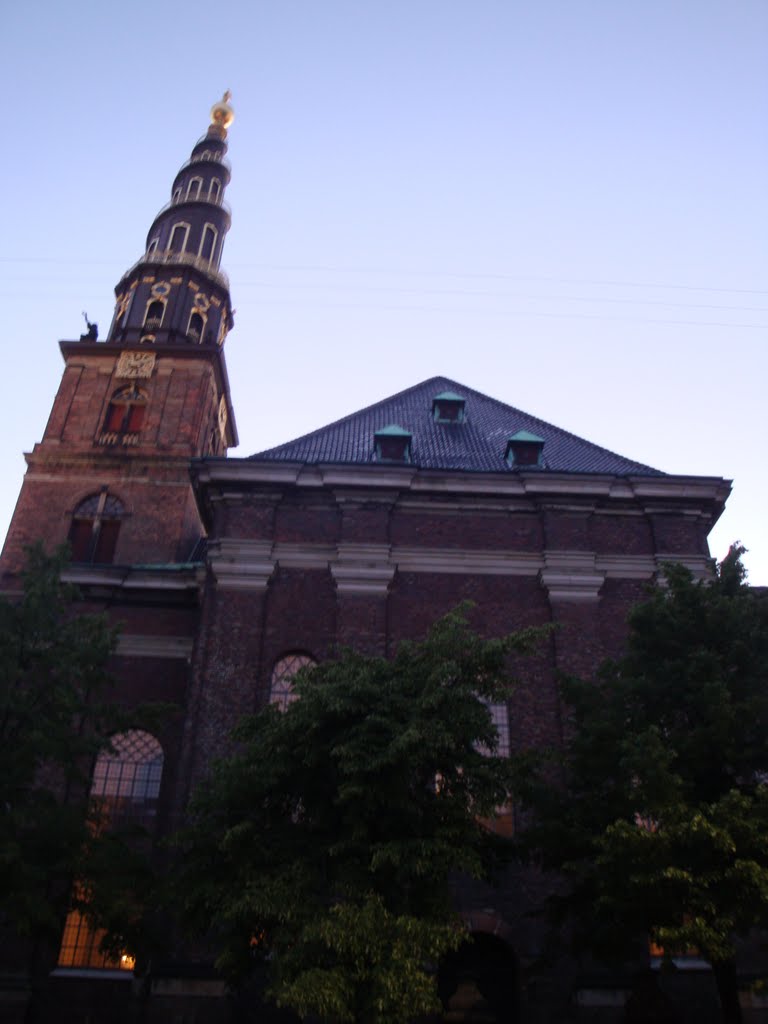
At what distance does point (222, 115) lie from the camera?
4253cm

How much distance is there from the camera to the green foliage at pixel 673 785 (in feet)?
33.8

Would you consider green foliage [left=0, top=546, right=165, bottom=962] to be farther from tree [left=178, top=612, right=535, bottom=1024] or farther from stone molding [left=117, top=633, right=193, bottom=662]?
stone molding [left=117, top=633, right=193, bottom=662]

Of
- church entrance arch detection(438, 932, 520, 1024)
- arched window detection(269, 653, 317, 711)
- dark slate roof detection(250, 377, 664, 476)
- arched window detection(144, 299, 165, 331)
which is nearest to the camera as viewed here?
church entrance arch detection(438, 932, 520, 1024)

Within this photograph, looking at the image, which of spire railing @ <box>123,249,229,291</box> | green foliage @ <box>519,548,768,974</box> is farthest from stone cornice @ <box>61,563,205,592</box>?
spire railing @ <box>123,249,229,291</box>

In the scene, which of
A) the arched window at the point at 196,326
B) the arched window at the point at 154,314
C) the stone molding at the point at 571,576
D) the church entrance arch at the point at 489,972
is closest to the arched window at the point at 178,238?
the arched window at the point at 154,314

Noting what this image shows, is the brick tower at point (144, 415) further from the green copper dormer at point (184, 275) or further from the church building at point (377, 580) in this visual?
the church building at point (377, 580)

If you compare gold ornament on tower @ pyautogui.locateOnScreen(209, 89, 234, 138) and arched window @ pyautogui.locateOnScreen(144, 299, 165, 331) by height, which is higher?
gold ornament on tower @ pyautogui.locateOnScreen(209, 89, 234, 138)

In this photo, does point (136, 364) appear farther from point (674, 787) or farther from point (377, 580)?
point (674, 787)

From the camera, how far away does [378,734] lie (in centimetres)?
1080

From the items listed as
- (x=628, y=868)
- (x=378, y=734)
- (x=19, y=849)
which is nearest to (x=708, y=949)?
(x=628, y=868)

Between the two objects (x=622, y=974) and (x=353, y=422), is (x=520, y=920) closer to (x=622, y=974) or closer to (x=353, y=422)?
(x=622, y=974)

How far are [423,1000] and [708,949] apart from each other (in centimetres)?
333

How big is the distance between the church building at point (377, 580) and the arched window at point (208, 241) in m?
14.6

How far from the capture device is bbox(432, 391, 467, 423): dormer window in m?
23.9
